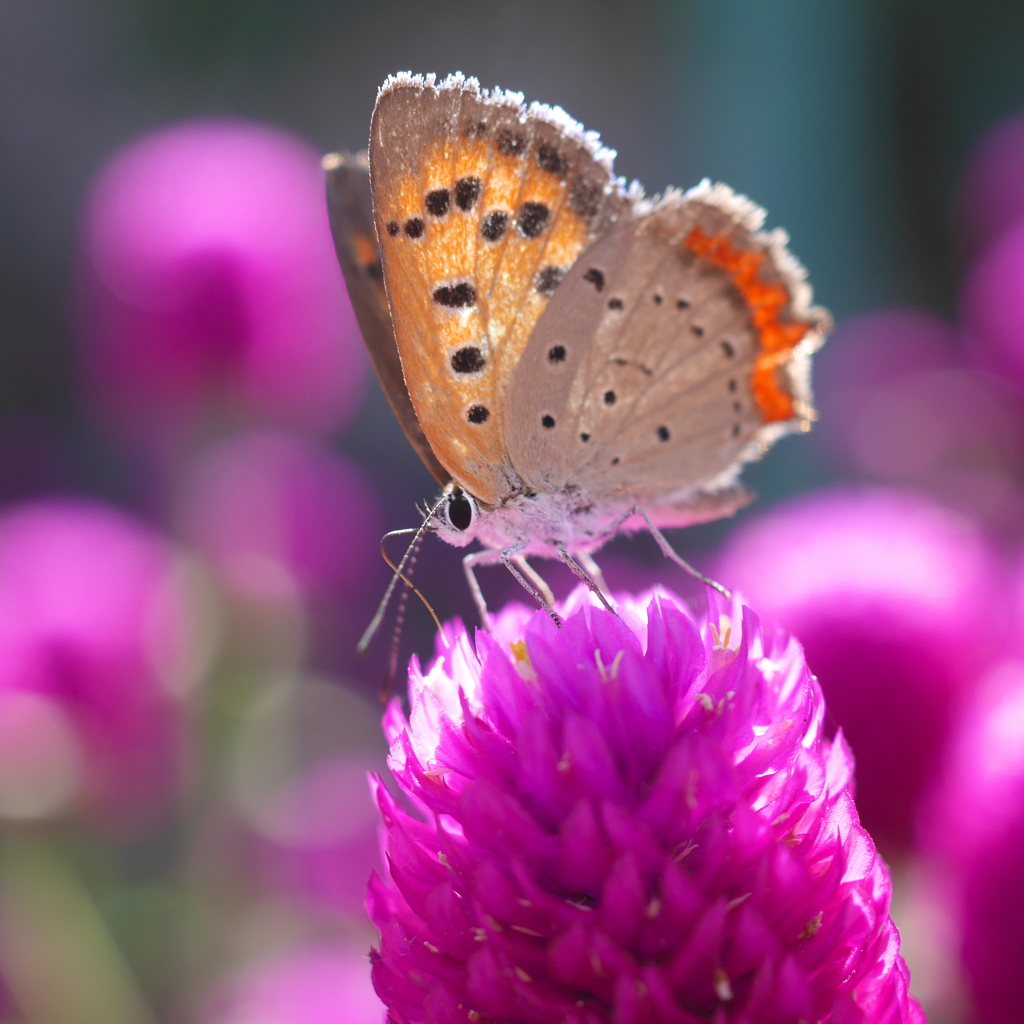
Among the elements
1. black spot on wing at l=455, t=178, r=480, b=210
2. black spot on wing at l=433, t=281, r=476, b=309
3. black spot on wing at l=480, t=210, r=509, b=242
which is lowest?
black spot on wing at l=433, t=281, r=476, b=309

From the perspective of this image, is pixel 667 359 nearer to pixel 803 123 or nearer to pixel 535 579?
pixel 535 579

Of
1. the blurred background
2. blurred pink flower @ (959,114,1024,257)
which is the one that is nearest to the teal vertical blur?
the blurred background

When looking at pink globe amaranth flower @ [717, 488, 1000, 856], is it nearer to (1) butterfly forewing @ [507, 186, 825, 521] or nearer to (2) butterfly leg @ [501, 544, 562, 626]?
(1) butterfly forewing @ [507, 186, 825, 521]

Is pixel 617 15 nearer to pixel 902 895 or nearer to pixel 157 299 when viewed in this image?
pixel 157 299

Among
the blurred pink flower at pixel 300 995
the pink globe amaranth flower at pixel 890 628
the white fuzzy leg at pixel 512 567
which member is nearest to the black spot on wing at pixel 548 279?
the white fuzzy leg at pixel 512 567

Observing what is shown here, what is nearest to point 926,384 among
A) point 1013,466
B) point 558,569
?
point 1013,466
